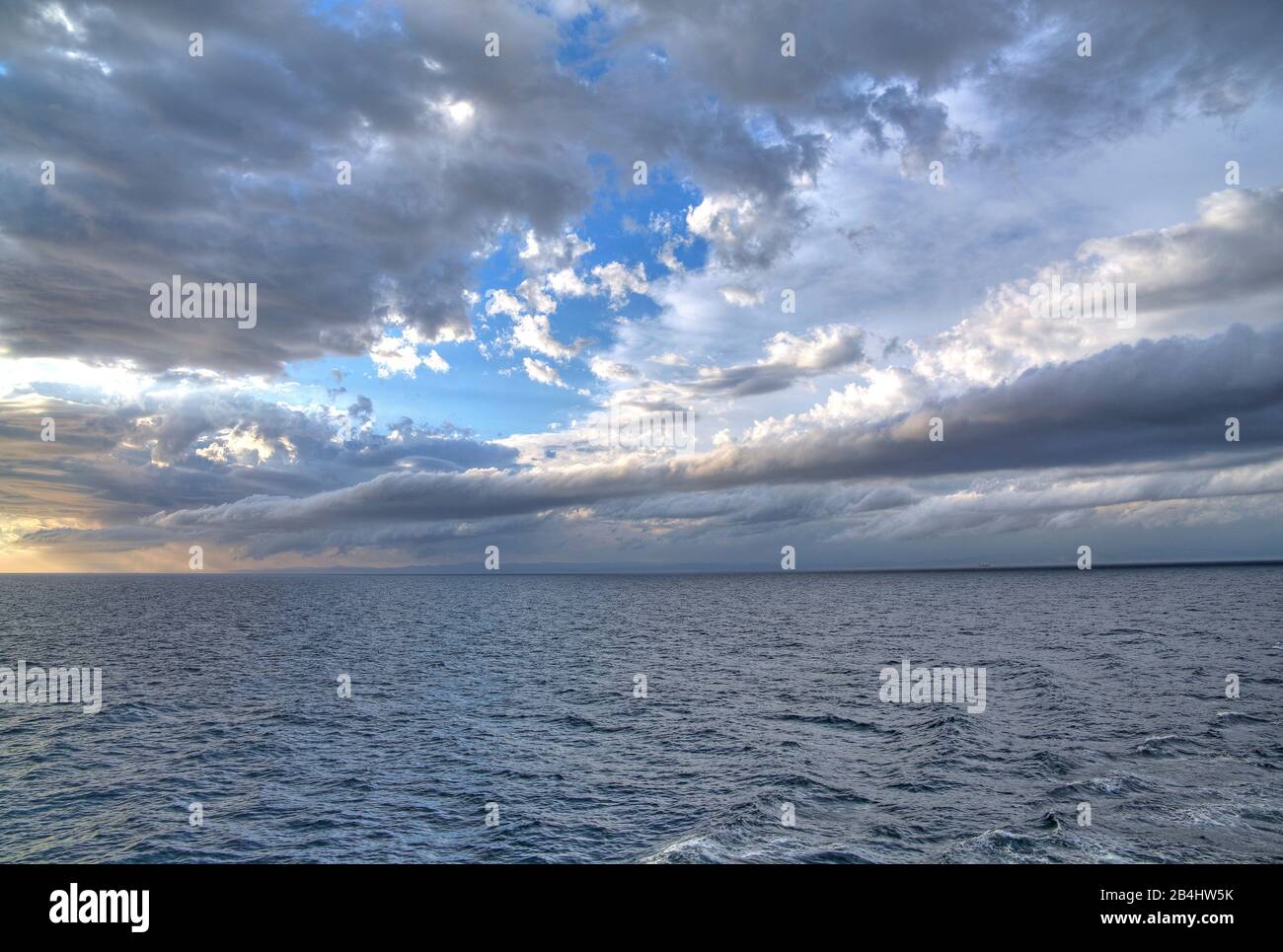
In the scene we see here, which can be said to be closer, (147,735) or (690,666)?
(147,735)

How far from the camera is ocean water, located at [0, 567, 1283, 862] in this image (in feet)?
81.7

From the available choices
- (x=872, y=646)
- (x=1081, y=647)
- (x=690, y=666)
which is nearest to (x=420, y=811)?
(x=690, y=666)

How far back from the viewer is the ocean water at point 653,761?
24.9 metres

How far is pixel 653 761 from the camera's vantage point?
3494 cm

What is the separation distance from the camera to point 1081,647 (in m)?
74.1

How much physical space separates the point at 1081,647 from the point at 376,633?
9157 centimetres
